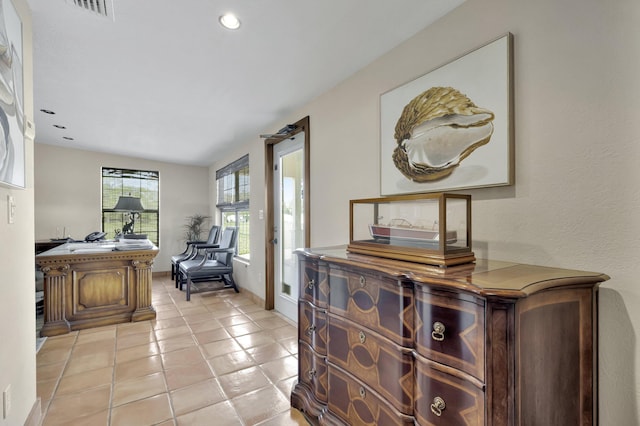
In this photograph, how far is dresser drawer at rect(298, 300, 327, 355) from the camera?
1675 millimetres

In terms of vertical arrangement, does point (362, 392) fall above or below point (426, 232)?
below

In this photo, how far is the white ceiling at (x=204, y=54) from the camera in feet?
5.51

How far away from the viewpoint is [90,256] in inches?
127

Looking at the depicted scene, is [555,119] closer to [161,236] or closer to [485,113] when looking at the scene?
[485,113]

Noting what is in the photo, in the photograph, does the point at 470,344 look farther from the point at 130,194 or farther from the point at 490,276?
the point at 130,194

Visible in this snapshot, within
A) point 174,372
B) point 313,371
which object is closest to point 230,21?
point 313,371

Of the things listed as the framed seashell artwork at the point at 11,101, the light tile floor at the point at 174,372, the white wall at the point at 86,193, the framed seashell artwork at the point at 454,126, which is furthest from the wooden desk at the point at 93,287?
the framed seashell artwork at the point at 454,126

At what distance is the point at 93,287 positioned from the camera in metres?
3.30

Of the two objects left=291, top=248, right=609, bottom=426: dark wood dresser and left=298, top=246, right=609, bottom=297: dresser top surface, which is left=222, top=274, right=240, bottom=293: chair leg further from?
left=298, top=246, right=609, bottom=297: dresser top surface

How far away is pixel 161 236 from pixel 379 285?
5877mm

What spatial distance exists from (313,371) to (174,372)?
1.26 meters

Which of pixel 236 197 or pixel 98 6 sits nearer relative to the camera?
pixel 98 6

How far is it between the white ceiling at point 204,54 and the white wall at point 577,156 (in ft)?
1.56

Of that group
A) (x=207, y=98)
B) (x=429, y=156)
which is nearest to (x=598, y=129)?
(x=429, y=156)
